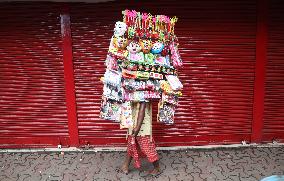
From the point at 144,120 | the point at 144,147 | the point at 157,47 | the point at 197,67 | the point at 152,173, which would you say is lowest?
the point at 152,173

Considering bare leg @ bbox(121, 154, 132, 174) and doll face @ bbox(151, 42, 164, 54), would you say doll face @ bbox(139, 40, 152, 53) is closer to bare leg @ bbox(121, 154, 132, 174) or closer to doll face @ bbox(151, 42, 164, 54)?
doll face @ bbox(151, 42, 164, 54)

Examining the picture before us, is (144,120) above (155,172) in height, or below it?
above

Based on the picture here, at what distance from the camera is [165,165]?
728 centimetres

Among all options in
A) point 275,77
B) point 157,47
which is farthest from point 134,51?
point 275,77

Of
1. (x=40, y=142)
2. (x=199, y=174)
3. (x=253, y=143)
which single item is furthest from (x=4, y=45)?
(x=253, y=143)

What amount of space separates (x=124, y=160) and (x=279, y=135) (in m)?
3.41

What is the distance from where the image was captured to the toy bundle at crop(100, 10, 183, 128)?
621cm

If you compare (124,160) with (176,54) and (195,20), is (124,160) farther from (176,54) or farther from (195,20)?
(195,20)

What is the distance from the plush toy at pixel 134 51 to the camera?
20.4 ft

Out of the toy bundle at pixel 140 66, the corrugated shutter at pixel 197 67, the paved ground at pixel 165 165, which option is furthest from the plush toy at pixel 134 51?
the paved ground at pixel 165 165

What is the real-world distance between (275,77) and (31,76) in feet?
16.6

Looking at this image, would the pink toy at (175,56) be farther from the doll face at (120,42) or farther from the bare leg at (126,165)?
the bare leg at (126,165)

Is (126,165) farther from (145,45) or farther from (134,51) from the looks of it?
(145,45)

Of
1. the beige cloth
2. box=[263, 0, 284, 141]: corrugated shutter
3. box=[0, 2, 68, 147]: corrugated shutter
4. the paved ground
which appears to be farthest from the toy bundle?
box=[263, 0, 284, 141]: corrugated shutter
